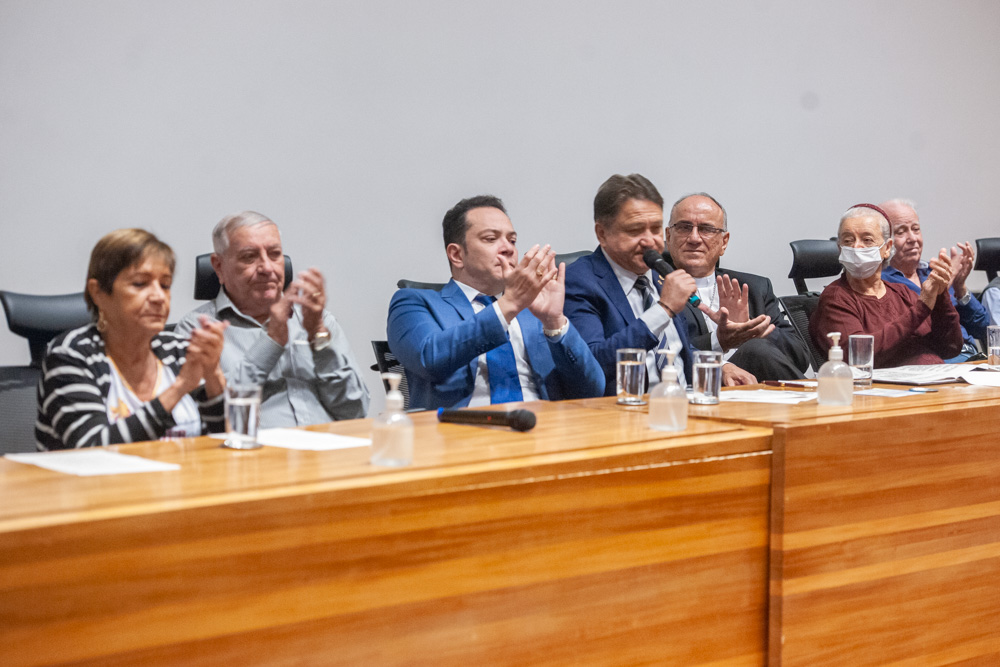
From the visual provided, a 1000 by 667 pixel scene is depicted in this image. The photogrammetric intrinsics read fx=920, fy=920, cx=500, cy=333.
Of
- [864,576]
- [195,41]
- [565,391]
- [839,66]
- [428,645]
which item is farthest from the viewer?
[839,66]

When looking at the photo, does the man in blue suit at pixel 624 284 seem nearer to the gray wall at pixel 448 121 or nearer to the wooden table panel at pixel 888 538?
the wooden table panel at pixel 888 538

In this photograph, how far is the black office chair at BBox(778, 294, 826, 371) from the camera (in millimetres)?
3152

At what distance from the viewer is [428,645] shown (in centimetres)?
117

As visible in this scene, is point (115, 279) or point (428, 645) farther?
point (115, 279)

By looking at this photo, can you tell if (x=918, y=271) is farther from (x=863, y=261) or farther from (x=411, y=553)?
(x=411, y=553)

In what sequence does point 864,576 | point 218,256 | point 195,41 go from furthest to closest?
point 195,41 < point 218,256 < point 864,576

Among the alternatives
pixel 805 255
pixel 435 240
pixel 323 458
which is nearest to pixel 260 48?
pixel 435 240

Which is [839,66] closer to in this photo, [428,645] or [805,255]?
[805,255]

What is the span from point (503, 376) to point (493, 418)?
0.76 meters

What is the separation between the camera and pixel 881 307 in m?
3.03

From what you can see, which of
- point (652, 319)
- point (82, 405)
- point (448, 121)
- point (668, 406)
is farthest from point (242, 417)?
point (448, 121)

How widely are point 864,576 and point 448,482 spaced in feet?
2.75

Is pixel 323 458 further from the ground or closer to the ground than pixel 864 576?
further from the ground

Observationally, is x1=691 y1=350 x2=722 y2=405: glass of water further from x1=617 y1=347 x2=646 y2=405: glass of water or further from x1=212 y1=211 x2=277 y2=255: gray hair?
x1=212 y1=211 x2=277 y2=255: gray hair
